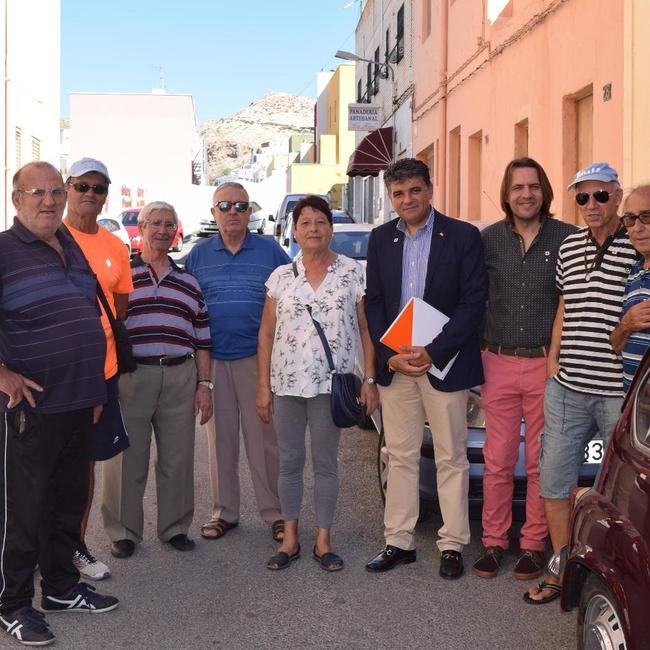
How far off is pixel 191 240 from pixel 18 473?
34.4m

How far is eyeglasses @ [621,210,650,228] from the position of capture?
3.60 m

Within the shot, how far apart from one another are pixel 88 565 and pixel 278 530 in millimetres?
1113

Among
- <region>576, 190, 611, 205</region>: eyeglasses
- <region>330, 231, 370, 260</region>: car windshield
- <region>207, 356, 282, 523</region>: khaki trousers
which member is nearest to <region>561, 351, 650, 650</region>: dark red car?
<region>576, 190, 611, 205</region>: eyeglasses

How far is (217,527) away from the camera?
5.38 meters

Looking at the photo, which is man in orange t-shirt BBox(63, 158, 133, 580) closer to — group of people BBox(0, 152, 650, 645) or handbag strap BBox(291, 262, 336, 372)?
group of people BBox(0, 152, 650, 645)

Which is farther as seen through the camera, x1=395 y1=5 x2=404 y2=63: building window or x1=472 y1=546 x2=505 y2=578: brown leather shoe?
x1=395 y1=5 x2=404 y2=63: building window

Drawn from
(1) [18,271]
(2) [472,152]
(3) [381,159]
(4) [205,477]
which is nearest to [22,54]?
(3) [381,159]

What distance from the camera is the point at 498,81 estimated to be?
1377cm

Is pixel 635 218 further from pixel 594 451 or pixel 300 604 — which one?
pixel 300 604

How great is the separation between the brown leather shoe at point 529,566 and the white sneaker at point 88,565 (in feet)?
6.70

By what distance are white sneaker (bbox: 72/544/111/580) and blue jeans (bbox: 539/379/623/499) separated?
2.19 metres

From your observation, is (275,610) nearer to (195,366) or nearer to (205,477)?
(195,366)

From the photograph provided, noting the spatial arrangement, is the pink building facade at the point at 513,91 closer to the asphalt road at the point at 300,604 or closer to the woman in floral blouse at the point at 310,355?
the woman in floral blouse at the point at 310,355

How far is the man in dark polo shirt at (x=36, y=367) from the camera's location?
3.89 meters
